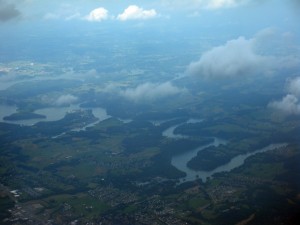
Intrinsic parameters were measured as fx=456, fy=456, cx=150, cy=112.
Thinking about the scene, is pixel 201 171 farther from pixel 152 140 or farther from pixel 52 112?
pixel 52 112

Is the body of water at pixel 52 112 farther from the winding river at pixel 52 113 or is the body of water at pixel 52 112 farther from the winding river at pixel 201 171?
the winding river at pixel 201 171

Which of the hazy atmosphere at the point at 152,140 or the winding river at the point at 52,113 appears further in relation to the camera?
the winding river at the point at 52,113

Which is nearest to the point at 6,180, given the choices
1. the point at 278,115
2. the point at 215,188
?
the point at 215,188

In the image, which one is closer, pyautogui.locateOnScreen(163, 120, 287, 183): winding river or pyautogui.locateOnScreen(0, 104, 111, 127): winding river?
pyautogui.locateOnScreen(163, 120, 287, 183): winding river

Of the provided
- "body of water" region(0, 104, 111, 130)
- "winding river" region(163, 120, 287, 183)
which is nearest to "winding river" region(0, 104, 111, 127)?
"body of water" region(0, 104, 111, 130)

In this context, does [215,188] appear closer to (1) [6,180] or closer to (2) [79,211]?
(2) [79,211]

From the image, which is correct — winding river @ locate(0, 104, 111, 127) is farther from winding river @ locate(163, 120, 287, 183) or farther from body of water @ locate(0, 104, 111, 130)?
winding river @ locate(163, 120, 287, 183)

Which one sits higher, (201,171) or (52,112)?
(52,112)

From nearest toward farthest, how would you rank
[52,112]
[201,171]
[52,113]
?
[201,171], [52,113], [52,112]

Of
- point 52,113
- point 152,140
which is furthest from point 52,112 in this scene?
point 152,140

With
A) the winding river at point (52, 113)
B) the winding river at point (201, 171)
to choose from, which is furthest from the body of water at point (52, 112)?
the winding river at point (201, 171)

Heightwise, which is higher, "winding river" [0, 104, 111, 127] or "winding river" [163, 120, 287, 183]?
"winding river" [0, 104, 111, 127]
